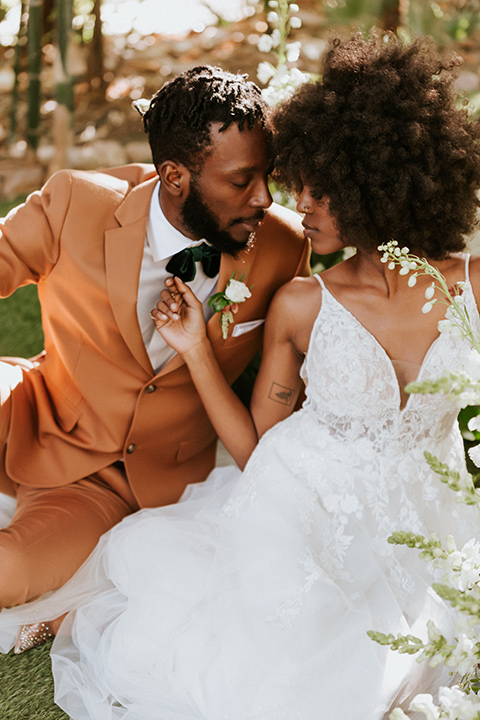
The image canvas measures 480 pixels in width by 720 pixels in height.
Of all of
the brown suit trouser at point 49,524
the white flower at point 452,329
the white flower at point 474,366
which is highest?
the white flower at point 452,329

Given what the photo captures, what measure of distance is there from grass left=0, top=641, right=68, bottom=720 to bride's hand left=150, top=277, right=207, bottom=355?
91cm

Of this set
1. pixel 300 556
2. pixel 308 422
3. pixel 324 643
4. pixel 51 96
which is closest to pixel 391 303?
pixel 308 422

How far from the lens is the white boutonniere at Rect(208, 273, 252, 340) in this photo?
2.04 metres

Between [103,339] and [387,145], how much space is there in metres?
0.97

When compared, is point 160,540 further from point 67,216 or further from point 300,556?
point 67,216

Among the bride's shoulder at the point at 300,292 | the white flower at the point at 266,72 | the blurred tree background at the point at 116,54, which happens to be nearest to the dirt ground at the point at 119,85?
the blurred tree background at the point at 116,54

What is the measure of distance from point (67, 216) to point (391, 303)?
940 millimetres

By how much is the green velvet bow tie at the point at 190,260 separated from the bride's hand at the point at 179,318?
27 mm

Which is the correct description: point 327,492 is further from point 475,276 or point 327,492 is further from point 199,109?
point 199,109

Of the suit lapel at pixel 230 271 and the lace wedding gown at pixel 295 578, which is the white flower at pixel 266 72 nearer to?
the suit lapel at pixel 230 271

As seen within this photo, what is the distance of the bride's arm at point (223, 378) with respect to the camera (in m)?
2.05

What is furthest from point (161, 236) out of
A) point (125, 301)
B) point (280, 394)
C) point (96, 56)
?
point (96, 56)

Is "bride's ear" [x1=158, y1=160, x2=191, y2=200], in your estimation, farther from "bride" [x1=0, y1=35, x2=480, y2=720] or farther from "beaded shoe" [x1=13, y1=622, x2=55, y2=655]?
"beaded shoe" [x1=13, y1=622, x2=55, y2=655]

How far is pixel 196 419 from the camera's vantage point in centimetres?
237
